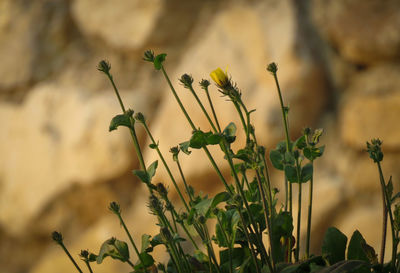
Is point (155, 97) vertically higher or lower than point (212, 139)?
higher

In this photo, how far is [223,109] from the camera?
1270 mm

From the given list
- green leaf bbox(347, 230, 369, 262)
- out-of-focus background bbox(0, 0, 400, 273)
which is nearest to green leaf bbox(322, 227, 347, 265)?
green leaf bbox(347, 230, 369, 262)

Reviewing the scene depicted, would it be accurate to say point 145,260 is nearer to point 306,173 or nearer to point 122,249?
point 122,249

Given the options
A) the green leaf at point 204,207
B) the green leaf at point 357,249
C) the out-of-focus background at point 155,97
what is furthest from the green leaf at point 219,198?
the out-of-focus background at point 155,97

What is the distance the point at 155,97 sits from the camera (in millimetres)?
1485

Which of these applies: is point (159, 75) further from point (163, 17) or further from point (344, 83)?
point (344, 83)

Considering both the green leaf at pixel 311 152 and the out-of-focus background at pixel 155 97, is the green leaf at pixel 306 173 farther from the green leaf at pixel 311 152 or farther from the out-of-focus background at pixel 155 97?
the out-of-focus background at pixel 155 97

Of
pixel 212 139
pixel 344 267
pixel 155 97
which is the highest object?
pixel 155 97

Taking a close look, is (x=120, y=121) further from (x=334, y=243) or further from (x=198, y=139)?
(x=334, y=243)

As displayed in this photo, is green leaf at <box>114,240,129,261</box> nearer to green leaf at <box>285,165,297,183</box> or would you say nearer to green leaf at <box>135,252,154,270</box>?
green leaf at <box>135,252,154,270</box>

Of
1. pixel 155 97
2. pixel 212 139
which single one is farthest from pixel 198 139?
pixel 155 97

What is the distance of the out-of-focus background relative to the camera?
1.18m

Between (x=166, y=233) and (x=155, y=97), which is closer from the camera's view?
(x=166, y=233)

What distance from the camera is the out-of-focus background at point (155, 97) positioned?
3.87ft
